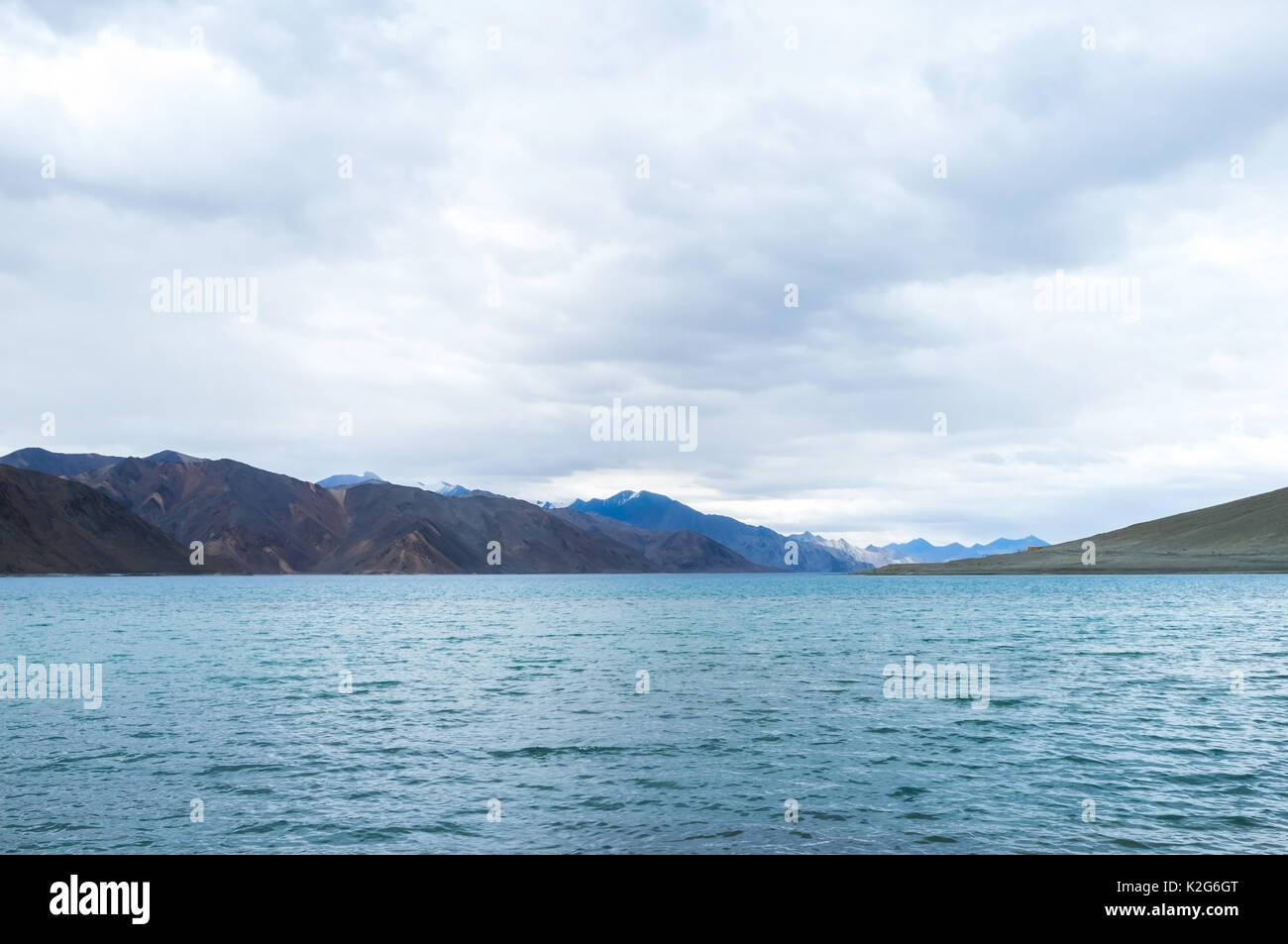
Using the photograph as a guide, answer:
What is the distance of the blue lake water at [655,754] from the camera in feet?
65.4

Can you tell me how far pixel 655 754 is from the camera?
29.1 m

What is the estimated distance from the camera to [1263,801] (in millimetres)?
21875

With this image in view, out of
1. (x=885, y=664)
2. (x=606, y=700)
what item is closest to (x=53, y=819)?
(x=606, y=700)

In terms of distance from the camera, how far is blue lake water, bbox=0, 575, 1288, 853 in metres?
19.9

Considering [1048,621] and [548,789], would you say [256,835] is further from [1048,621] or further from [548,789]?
[1048,621]

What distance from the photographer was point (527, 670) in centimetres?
5547

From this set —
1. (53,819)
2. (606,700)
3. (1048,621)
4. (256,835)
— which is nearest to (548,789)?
(256,835)
